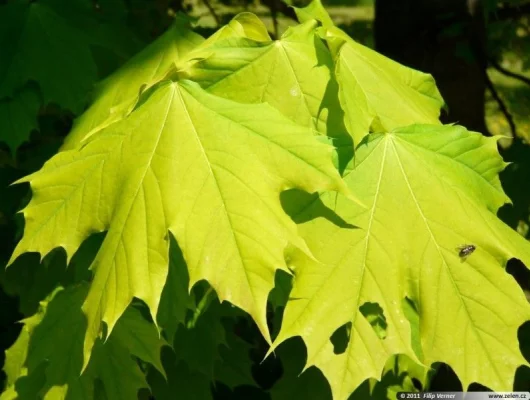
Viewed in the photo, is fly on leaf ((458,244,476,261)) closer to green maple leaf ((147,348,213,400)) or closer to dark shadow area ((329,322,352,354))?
dark shadow area ((329,322,352,354))

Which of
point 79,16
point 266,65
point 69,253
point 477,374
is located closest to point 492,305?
point 477,374

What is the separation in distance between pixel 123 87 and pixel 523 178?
49.1 inches

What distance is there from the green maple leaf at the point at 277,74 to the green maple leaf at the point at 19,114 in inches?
28.7

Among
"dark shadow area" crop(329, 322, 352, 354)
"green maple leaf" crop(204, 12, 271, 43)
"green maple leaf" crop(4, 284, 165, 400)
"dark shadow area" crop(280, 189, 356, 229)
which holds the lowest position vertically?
"green maple leaf" crop(4, 284, 165, 400)

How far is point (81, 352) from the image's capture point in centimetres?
140

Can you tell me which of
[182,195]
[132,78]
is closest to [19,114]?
[132,78]

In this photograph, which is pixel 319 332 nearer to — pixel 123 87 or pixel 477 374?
pixel 477 374

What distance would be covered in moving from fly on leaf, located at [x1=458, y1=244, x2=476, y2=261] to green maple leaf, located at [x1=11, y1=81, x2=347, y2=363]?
229mm

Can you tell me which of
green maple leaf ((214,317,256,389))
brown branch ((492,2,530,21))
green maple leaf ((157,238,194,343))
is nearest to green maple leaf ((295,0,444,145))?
green maple leaf ((157,238,194,343))

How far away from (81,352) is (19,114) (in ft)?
2.21

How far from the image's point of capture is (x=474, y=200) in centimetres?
116

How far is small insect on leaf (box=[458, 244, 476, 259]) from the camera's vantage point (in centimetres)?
108

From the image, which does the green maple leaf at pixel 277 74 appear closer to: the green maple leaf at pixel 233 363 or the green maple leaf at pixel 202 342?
the green maple leaf at pixel 202 342

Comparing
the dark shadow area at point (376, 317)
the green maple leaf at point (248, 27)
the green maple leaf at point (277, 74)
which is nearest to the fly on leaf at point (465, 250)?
the dark shadow area at point (376, 317)
